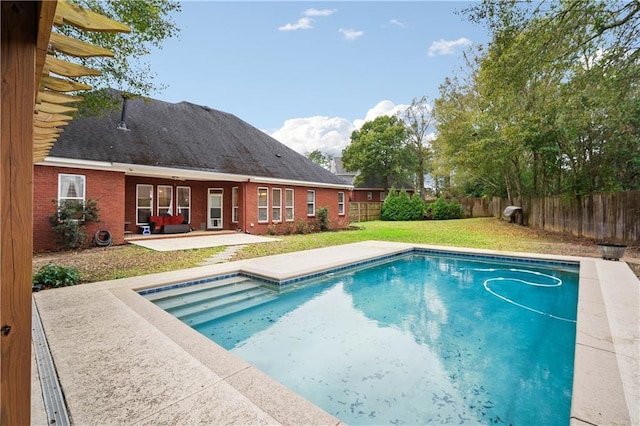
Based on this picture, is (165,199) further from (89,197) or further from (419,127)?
(419,127)

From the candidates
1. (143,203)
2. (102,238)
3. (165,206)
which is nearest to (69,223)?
(102,238)

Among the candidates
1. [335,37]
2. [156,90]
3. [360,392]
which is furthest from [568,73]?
[156,90]

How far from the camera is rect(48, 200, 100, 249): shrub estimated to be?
949cm

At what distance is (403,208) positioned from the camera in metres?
25.5

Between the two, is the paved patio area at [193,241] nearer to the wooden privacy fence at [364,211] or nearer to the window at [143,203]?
the window at [143,203]

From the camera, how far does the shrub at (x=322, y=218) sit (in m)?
17.3

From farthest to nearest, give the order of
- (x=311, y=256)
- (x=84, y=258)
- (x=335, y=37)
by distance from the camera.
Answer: (x=335, y=37) < (x=311, y=256) < (x=84, y=258)

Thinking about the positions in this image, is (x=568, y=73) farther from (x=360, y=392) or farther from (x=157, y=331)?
(x=157, y=331)

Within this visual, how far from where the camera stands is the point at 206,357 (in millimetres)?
3316

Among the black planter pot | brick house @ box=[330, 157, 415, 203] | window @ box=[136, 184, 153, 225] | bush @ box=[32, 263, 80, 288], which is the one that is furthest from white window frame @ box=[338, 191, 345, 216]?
bush @ box=[32, 263, 80, 288]

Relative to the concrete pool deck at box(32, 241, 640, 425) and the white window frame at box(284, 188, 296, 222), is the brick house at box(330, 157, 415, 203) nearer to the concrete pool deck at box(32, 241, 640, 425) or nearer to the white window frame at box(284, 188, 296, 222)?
the white window frame at box(284, 188, 296, 222)

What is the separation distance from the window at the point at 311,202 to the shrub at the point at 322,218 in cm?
41

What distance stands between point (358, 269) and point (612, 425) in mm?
6501

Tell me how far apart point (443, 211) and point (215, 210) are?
18335 millimetres
